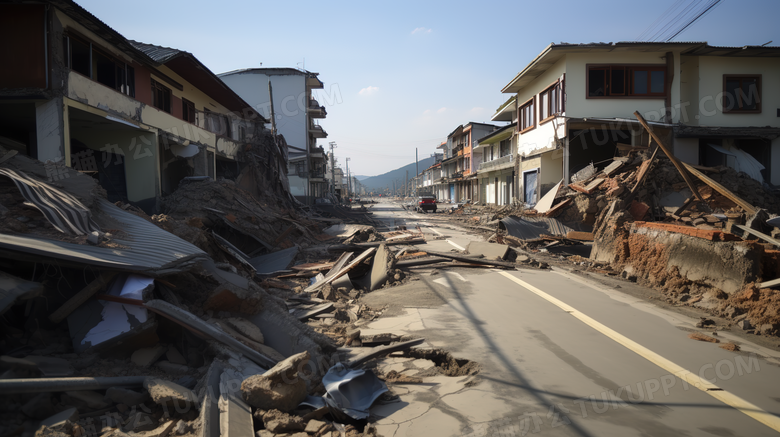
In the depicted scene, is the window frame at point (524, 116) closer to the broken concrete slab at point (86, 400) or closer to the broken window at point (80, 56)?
the broken window at point (80, 56)

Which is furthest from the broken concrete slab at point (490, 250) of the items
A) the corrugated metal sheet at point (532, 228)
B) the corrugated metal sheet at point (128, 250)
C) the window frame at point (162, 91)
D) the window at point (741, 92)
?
the window at point (741, 92)

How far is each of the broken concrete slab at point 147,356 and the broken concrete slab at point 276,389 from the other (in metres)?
1.15

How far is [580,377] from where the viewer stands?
4.00 m

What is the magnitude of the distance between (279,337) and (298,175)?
40961mm

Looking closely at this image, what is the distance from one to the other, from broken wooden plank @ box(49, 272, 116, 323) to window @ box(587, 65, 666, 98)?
871 inches

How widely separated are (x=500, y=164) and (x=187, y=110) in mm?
23696

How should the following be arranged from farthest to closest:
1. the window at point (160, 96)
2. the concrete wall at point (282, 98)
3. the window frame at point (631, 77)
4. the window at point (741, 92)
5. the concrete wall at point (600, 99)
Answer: the concrete wall at point (282, 98) < the window at point (741, 92) < the window frame at point (631, 77) < the concrete wall at point (600, 99) < the window at point (160, 96)

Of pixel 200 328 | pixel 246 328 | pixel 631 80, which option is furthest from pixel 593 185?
pixel 200 328

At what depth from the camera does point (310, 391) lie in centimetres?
385

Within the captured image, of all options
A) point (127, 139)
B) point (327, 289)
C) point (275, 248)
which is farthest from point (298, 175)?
point (327, 289)

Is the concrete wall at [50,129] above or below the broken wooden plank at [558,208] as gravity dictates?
above

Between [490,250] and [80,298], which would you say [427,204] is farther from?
[80,298]

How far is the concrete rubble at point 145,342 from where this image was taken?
323 centimetres

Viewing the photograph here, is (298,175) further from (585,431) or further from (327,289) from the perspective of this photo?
(585,431)
